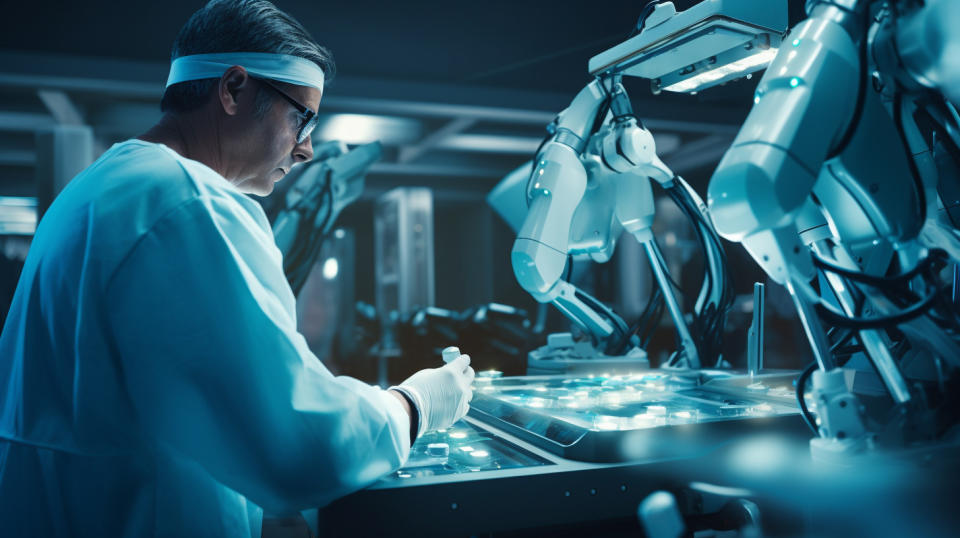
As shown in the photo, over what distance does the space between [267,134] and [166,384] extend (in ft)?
1.70

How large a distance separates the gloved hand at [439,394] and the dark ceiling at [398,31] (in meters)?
2.96

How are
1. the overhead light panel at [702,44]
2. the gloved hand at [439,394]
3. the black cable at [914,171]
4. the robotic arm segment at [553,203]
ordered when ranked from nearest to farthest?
the black cable at [914,171]
the gloved hand at [439,394]
the overhead light panel at [702,44]
the robotic arm segment at [553,203]

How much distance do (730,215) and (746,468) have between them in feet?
1.52

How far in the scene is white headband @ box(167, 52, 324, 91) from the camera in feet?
3.67

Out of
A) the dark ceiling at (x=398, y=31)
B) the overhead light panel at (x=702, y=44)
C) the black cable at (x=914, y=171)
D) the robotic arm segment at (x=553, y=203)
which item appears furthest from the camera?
the dark ceiling at (x=398, y=31)

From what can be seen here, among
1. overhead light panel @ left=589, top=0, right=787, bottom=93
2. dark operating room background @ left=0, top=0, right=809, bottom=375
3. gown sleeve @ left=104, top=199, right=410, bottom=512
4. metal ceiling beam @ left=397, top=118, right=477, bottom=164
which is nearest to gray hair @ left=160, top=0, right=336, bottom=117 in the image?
gown sleeve @ left=104, top=199, right=410, bottom=512

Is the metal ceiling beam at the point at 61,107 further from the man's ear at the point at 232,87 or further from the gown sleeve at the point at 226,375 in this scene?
the gown sleeve at the point at 226,375

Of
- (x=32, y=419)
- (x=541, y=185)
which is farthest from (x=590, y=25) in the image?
(x=32, y=419)

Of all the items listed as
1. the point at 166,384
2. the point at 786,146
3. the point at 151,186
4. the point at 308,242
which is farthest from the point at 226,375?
the point at 308,242

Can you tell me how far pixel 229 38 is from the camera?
1.13 meters

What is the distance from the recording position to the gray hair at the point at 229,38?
113 centimetres

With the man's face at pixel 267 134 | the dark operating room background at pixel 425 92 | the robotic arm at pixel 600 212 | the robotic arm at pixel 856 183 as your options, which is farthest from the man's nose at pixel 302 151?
the dark operating room background at pixel 425 92

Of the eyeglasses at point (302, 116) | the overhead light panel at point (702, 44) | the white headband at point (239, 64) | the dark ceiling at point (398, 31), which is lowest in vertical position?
the eyeglasses at point (302, 116)

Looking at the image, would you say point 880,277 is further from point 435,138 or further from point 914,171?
point 435,138
